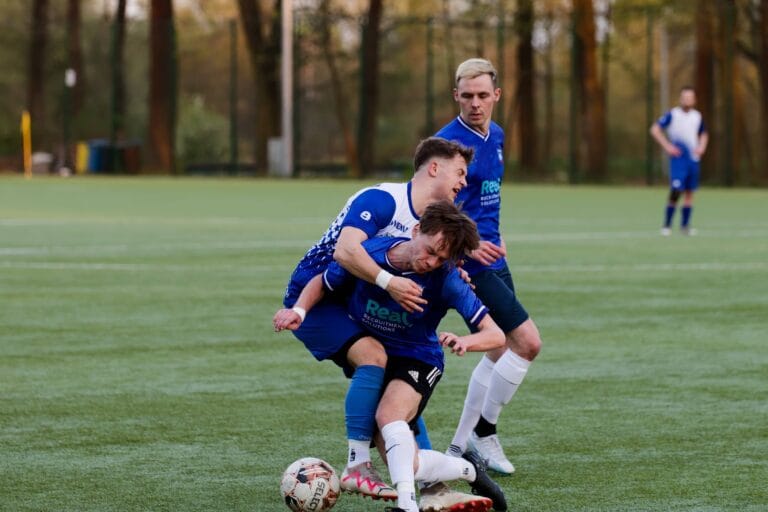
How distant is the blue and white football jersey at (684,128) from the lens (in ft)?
77.6

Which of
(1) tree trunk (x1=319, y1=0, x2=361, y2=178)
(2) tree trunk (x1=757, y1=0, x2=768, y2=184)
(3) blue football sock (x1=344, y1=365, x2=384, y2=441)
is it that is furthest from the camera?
(1) tree trunk (x1=319, y1=0, x2=361, y2=178)

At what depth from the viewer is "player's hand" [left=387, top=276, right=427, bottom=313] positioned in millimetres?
5840

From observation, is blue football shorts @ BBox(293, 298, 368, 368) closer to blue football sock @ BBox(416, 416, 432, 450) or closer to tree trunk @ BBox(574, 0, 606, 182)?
blue football sock @ BBox(416, 416, 432, 450)

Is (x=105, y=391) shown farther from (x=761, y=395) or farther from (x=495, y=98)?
(x=761, y=395)

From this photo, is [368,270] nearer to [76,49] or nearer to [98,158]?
[98,158]

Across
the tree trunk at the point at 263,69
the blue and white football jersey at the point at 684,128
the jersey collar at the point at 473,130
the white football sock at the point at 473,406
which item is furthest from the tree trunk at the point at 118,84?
the white football sock at the point at 473,406

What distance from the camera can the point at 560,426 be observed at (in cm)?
798

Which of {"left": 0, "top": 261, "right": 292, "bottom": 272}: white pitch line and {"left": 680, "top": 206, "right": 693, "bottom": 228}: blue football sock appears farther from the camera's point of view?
{"left": 680, "top": 206, "right": 693, "bottom": 228}: blue football sock

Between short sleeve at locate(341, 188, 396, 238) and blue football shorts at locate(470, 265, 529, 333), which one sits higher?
short sleeve at locate(341, 188, 396, 238)

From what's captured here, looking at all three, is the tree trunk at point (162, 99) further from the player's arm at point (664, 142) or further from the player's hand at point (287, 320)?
the player's hand at point (287, 320)

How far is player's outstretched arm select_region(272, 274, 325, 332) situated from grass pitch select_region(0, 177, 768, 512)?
76 centimetres

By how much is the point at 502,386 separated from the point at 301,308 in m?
1.42

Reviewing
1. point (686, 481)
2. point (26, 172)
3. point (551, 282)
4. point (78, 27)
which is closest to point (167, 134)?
point (26, 172)

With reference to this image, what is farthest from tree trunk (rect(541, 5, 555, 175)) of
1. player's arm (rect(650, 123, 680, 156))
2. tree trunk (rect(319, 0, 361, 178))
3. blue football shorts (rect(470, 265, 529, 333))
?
blue football shorts (rect(470, 265, 529, 333))
